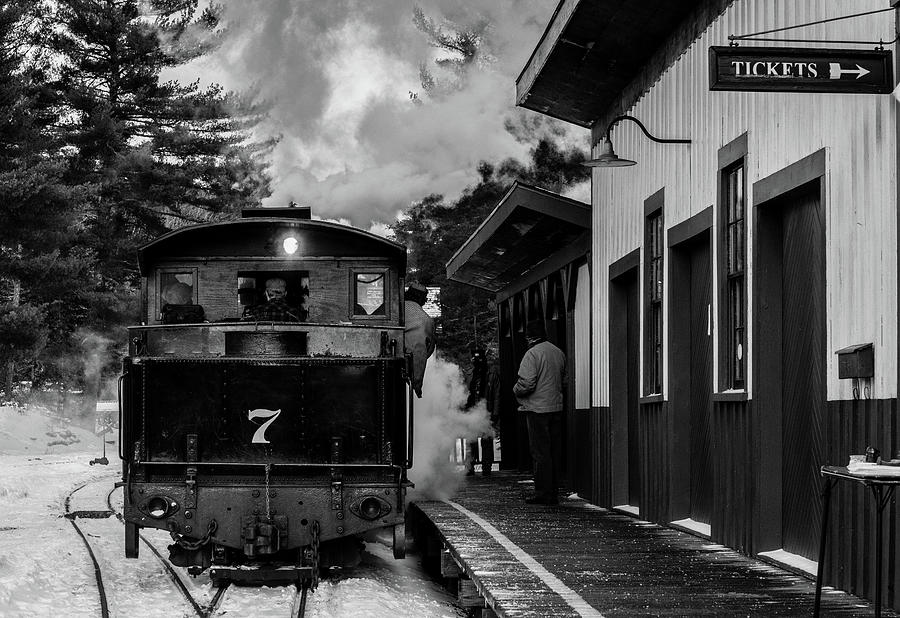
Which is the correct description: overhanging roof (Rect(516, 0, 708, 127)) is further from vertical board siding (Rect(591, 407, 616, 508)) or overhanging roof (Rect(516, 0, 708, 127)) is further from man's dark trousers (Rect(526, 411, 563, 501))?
man's dark trousers (Rect(526, 411, 563, 501))

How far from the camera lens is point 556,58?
14.1m

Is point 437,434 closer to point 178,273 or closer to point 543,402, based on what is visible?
point 543,402

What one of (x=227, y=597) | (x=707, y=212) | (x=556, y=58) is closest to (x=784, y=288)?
(x=707, y=212)

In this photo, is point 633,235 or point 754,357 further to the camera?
point 633,235

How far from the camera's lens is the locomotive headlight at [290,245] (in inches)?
444

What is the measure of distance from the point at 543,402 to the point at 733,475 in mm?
4315

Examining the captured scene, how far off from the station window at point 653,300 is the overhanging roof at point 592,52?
5.70ft

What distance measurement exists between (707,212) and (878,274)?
3553 millimetres

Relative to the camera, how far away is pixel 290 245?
1128 centimetres

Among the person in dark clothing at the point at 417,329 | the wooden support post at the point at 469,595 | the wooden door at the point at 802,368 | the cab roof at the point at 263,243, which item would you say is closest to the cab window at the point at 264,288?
the cab roof at the point at 263,243

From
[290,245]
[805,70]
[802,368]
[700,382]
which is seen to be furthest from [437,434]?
[805,70]

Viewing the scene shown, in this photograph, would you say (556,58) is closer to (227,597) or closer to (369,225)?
(227,597)

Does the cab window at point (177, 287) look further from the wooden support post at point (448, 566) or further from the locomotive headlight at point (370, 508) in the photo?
the wooden support post at point (448, 566)

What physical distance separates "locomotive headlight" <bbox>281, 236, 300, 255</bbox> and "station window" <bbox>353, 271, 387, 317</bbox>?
0.58m
